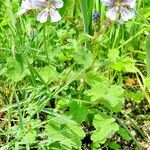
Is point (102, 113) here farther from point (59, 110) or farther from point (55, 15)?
point (55, 15)

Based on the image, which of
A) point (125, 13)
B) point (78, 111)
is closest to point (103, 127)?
point (78, 111)

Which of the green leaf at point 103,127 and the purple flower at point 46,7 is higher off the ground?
the purple flower at point 46,7

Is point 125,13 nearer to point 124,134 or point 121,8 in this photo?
point 121,8

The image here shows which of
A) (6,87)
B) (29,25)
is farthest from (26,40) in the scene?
(6,87)

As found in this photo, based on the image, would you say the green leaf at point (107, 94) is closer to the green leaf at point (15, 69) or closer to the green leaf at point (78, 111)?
the green leaf at point (78, 111)

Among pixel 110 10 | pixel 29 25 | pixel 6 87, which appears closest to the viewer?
pixel 110 10

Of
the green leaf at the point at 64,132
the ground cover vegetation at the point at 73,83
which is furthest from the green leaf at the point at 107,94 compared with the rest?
A: the green leaf at the point at 64,132

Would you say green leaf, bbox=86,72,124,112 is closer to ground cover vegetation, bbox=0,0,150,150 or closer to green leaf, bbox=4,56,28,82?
ground cover vegetation, bbox=0,0,150,150
